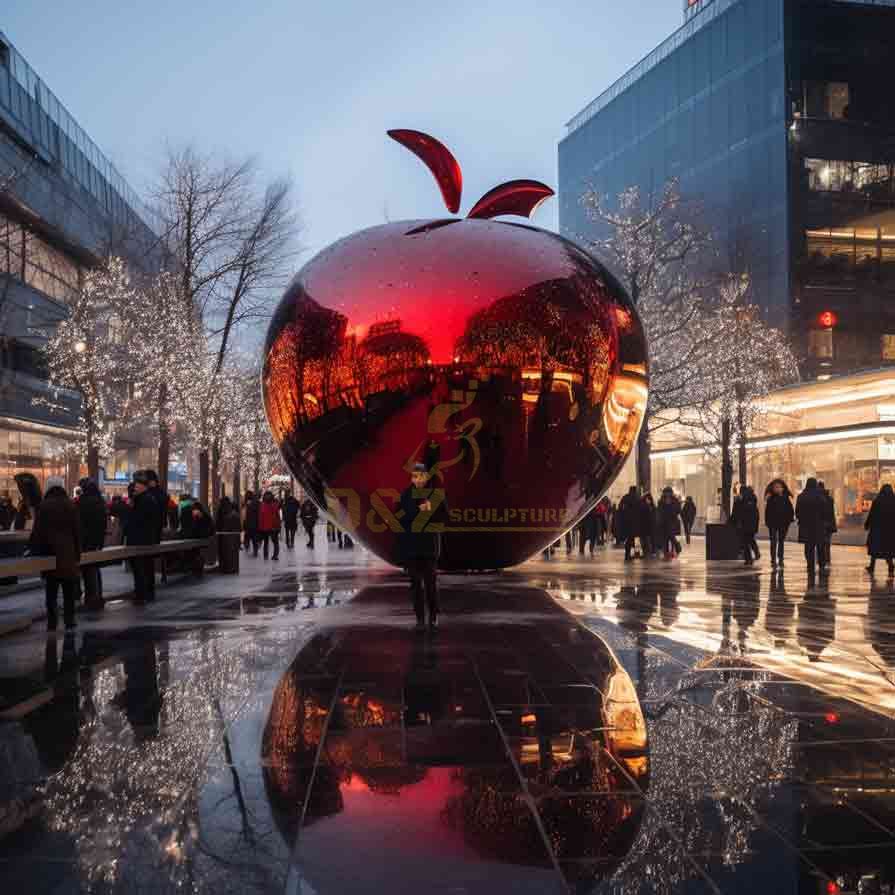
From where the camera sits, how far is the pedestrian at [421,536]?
8.92m

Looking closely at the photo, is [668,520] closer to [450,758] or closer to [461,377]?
[461,377]

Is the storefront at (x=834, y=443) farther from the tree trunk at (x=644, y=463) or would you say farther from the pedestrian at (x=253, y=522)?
the pedestrian at (x=253, y=522)

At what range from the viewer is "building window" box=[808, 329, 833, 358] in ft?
149

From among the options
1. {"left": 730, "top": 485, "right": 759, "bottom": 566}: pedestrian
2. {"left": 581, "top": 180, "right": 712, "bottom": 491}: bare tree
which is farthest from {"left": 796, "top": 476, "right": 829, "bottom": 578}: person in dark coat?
{"left": 581, "top": 180, "right": 712, "bottom": 491}: bare tree

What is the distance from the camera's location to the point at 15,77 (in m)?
38.6

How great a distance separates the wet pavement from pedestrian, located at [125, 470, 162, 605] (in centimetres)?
319

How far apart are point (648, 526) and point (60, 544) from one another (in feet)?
47.9

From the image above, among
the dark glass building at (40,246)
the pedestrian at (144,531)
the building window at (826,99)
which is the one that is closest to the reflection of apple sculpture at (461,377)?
the pedestrian at (144,531)

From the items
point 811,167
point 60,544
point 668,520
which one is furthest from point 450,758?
point 811,167

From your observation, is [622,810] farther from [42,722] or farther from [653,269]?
[653,269]

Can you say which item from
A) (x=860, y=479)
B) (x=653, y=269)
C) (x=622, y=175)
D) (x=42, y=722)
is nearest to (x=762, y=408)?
(x=860, y=479)

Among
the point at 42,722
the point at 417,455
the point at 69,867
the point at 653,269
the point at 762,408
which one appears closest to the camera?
the point at 69,867

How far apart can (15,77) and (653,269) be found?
25.4 meters

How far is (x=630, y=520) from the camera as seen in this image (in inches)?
876
